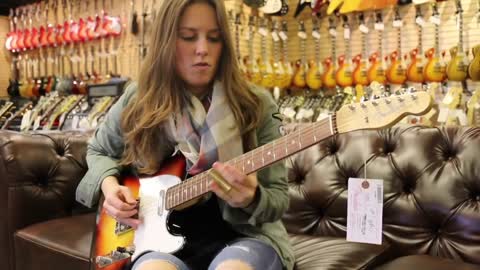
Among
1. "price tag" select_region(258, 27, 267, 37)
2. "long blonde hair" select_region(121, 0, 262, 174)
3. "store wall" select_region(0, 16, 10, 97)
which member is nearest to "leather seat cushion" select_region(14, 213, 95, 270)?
"long blonde hair" select_region(121, 0, 262, 174)

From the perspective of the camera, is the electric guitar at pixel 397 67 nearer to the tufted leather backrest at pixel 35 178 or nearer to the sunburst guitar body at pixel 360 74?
the sunburst guitar body at pixel 360 74

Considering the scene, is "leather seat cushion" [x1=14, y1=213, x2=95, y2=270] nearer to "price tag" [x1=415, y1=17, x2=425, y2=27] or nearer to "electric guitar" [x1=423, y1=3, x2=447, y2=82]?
"electric guitar" [x1=423, y1=3, x2=447, y2=82]

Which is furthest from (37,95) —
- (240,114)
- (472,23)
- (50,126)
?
(240,114)

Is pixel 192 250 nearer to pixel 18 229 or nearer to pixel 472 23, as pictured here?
pixel 18 229

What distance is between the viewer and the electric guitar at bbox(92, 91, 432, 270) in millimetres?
963

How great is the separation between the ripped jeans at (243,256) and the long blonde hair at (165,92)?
0.89ft

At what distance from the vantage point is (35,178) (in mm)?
2059

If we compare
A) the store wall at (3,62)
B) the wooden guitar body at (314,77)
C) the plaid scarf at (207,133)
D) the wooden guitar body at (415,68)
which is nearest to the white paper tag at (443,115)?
the wooden guitar body at (415,68)

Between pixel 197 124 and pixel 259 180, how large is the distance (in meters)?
0.22

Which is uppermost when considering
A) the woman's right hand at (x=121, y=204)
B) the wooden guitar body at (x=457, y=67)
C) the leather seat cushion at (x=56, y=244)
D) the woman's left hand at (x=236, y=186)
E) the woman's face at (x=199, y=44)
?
the woman's face at (x=199, y=44)

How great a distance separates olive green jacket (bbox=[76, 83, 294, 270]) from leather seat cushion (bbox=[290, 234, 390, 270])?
13 centimetres

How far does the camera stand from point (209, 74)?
1357 millimetres

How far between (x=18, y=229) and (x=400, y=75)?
2.95 metres

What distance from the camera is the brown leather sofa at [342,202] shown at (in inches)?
58.1
